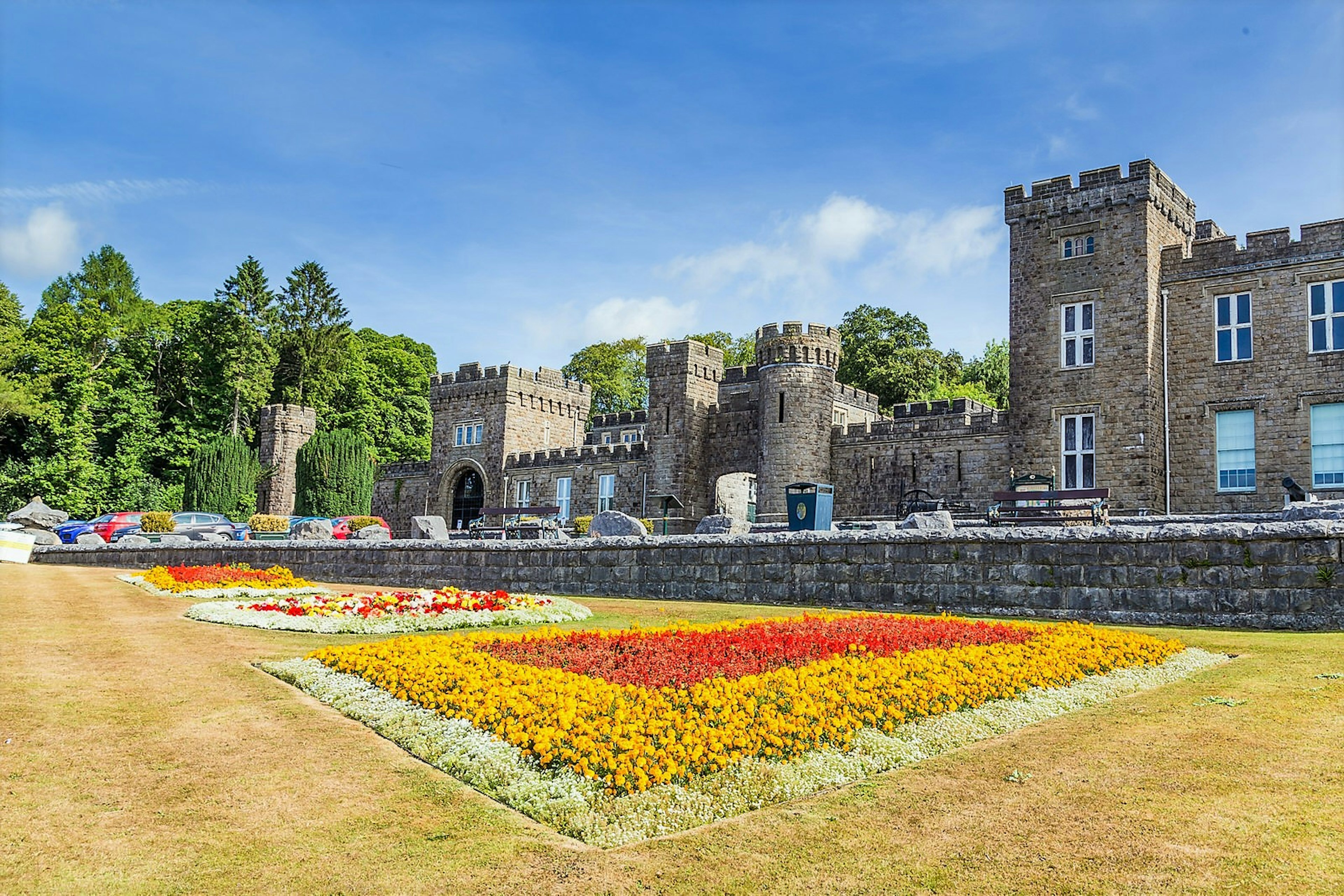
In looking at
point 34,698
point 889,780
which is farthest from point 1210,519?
point 34,698

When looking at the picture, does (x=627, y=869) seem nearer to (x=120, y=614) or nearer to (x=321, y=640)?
(x=321, y=640)

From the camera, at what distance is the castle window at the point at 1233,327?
2770 centimetres

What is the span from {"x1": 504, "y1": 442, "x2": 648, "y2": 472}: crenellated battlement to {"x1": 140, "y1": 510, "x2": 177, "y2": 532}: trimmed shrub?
53.8 ft

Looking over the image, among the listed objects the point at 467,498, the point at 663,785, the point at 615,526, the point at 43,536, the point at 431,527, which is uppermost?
the point at 467,498

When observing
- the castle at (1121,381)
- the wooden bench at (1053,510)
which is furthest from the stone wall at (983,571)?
the castle at (1121,381)

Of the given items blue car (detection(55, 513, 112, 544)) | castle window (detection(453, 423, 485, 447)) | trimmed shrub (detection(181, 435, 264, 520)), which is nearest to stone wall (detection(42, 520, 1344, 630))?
blue car (detection(55, 513, 112, 544))

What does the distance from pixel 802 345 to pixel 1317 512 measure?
21776 mm

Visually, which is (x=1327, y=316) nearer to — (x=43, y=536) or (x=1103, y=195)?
(x=1103, y=195)

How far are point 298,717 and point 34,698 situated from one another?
2.32 meters

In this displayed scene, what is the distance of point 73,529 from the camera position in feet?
129

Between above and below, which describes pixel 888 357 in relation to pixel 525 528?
above

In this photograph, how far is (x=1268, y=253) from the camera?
2739cm

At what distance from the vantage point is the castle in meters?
26.8

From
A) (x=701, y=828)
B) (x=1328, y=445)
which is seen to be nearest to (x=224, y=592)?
(x=701, y=828)
